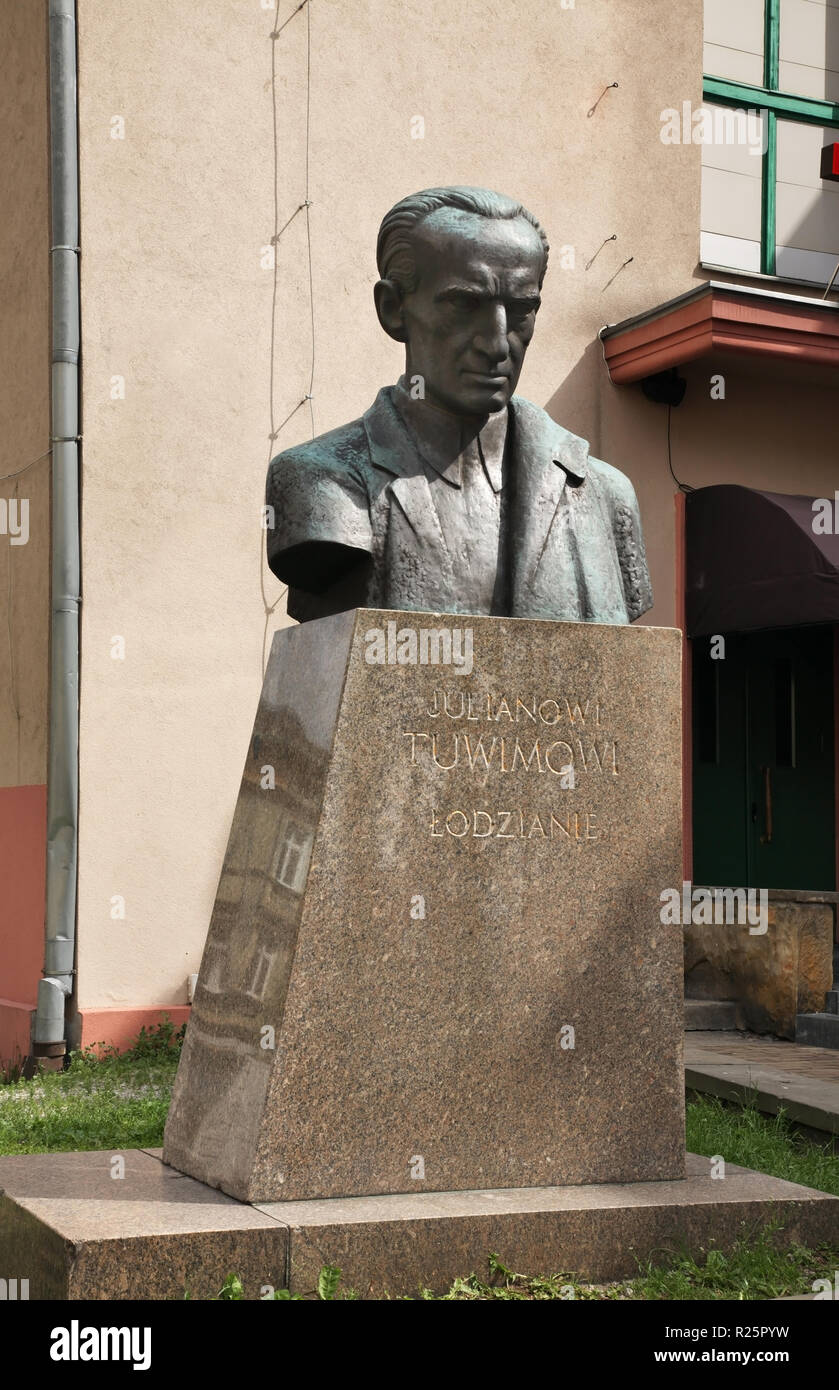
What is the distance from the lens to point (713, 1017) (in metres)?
9.39

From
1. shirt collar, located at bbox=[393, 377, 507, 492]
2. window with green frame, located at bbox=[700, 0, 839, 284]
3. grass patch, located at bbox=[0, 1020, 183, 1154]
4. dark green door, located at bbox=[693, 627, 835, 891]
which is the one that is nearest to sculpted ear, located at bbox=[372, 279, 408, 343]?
shirt collar, located at bbox=[393, 377, 507, 492]

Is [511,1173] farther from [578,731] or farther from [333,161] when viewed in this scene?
[333,161]

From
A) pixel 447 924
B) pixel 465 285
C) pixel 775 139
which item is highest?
pixel 775 139

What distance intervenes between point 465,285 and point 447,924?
1.83m

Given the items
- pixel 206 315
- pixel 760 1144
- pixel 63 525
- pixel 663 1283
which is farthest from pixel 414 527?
pixel 206 315

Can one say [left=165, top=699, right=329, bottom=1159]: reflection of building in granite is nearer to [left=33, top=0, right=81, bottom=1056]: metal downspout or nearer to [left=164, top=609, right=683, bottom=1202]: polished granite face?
[left=164, top=609, right=683, bottom=1202]: polished granite face

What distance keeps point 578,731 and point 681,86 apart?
8.51m

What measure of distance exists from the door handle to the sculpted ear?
8.47 m

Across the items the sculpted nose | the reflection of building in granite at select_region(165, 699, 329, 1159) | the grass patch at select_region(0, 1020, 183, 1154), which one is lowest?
the grass patch at select_region(0, 1020, 183, 1154)

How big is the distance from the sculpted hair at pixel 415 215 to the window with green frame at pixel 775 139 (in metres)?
7.65

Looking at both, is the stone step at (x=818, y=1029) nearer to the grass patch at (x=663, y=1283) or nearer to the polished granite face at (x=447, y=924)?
the polished granite face at (x=447, y=924)

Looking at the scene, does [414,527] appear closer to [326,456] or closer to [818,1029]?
[326,456]

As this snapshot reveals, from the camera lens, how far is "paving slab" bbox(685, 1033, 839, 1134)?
271 inches

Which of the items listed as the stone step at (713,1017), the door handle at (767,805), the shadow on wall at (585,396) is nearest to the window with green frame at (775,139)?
the shadow on wall at (585,396)
